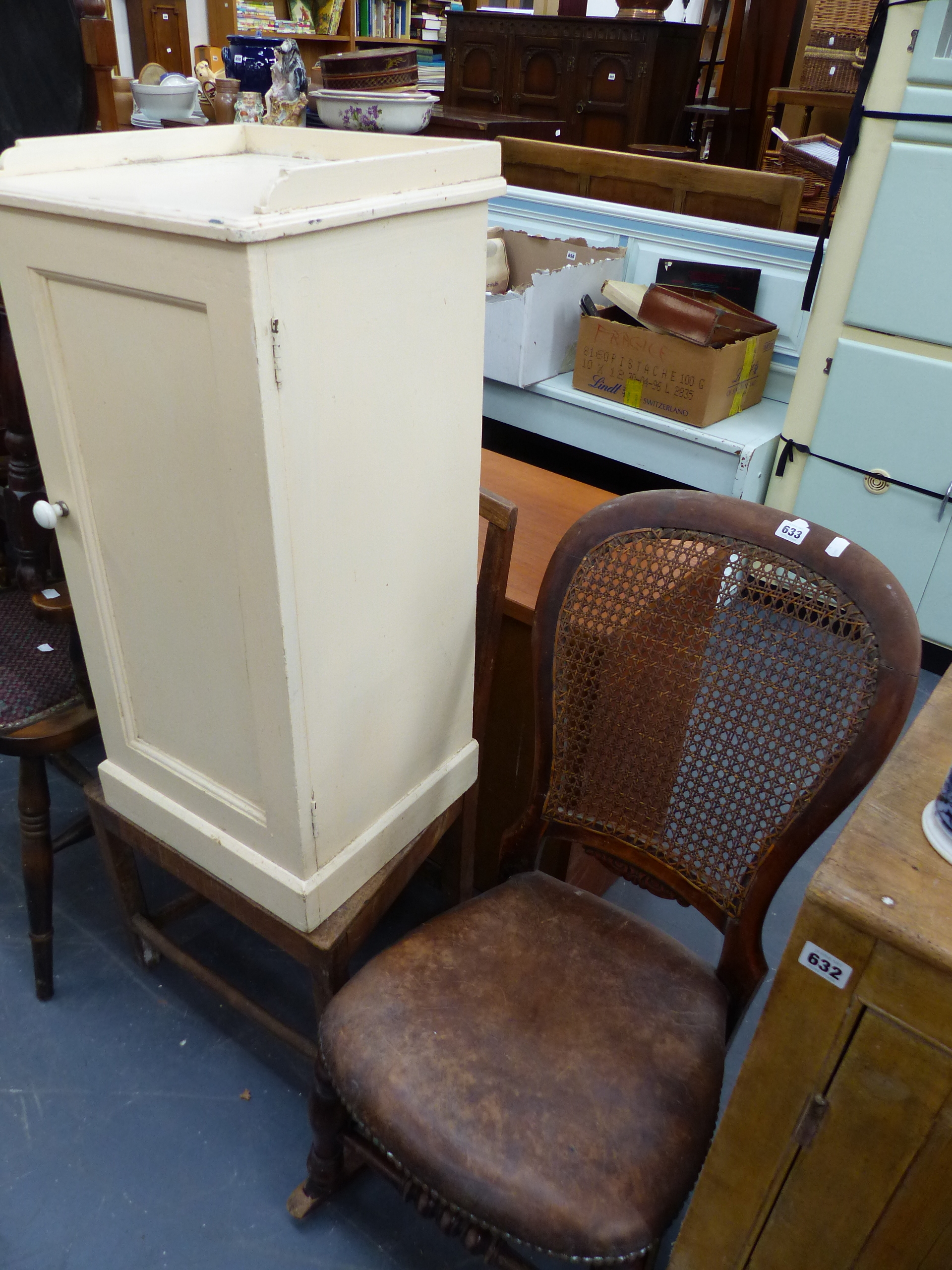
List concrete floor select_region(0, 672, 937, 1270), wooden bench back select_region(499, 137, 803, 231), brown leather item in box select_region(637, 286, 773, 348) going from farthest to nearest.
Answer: wooden bench back select_region(499, 137, 803, 231) < brown leather item in box select_region(637, 286, 773, 348) < concrete floor select_region(0, 672, 937, 1270)

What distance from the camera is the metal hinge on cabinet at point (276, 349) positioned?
0.67m

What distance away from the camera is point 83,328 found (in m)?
0.81

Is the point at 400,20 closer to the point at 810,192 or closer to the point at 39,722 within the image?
the point at 810,192


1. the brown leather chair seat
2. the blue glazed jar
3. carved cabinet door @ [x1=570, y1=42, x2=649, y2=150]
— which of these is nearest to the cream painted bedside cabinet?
the brown leather chair seat

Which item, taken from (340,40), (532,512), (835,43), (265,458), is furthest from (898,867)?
(340,40)

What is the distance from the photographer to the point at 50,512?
94cm

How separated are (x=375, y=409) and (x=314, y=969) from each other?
640 millimetres

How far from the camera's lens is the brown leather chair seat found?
82 cm

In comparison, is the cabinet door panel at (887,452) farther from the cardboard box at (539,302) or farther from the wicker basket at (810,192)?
the wicker basket at (810,192)

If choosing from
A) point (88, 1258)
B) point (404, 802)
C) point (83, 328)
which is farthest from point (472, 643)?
point (88, 1258)

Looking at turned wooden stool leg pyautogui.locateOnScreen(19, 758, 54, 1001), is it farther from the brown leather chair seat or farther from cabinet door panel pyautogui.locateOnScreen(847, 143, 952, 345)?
cabinet door panel pyautogui.locateOnScreen(847, 143, 952, 345)

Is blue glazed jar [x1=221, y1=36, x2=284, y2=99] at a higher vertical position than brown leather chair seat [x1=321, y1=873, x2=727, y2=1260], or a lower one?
higher

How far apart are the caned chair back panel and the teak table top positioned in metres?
0.26

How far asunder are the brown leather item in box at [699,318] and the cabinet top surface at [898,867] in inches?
65.3
